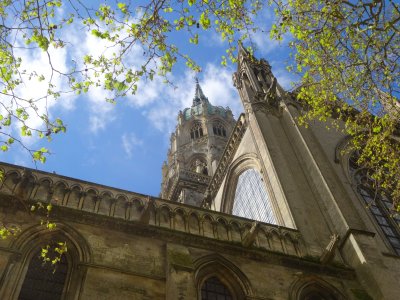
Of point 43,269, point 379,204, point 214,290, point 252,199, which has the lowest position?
point 214,290

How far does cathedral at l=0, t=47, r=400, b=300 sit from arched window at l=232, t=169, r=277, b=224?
97mm

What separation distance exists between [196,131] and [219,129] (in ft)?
8.42

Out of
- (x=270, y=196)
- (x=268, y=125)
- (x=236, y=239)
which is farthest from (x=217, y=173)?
(x=236, y=239)

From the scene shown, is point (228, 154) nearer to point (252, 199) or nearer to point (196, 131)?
point (252, 199)

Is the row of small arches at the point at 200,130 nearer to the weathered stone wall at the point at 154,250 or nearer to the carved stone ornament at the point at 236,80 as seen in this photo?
the carved stone ornament at the point at 236,80

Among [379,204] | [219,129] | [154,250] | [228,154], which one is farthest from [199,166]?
[154,250]

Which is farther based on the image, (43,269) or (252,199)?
(252,199)

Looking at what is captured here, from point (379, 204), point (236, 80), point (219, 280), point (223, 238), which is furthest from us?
point (236, 80)

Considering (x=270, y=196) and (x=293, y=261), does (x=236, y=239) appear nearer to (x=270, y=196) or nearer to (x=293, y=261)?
(x=293, y=261)

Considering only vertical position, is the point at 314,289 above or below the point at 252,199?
below

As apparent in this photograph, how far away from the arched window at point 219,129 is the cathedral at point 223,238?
34662mm

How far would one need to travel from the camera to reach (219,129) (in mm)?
53188

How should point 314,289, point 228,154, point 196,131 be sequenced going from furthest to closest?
point 196,131 < point 228,154 < point 314,289

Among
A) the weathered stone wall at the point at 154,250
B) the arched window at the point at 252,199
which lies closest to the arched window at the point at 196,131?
the arched window at the point at 252,199
